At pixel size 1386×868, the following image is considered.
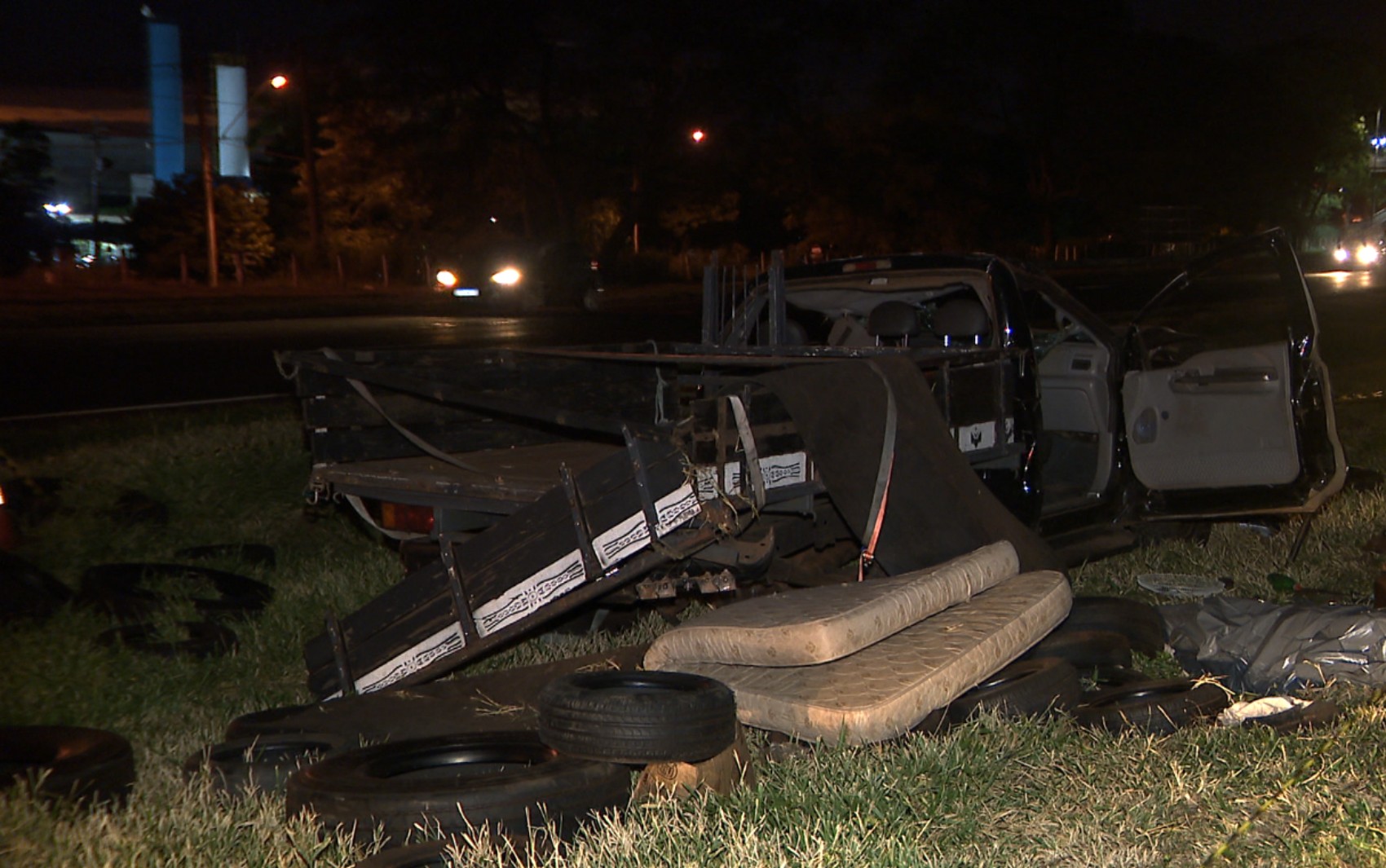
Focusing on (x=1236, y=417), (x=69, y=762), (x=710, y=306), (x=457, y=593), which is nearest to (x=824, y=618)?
(x=457, y=593)

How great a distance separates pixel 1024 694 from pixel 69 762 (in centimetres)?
317

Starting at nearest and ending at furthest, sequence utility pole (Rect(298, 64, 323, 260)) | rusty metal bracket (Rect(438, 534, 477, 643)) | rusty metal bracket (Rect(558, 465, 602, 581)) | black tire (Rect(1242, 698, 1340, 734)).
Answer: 1. black tire (Rect(1242, 698, 1340, 734))
2. rusty metal bracket (Rect(558, 465, 602, 581))
3. rusty metal bracket (Rect(438, 534, 477, 643))
4. utility pole (Rect(298, 64, 323, 260))

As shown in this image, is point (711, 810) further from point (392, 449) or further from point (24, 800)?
point (392, 449)

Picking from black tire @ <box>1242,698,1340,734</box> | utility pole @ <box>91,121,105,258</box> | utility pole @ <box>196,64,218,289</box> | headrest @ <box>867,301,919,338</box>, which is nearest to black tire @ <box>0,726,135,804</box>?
black tire @ <box>1242,698,1340,734</box>

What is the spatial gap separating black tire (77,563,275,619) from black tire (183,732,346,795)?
5.98 feet

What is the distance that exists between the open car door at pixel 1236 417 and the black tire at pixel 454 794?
4.27 m

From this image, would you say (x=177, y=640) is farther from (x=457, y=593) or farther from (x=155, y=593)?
(x=457, y=593)

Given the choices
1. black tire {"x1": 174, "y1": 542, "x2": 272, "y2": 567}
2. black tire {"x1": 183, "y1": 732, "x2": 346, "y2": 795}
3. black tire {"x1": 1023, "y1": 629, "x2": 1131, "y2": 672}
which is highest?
black tire {"x1": 174, "y1": 542, "x2": 272, "y2": 567}

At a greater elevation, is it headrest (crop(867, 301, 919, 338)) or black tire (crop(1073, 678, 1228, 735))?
headrest (crop(867, 301, 919, 338))

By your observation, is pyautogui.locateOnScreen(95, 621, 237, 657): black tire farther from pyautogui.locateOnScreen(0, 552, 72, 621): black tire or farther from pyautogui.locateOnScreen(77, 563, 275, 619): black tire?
pyautogui.locateOnScreen(0, 552, 72, 621): black tire

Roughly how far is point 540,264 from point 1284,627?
27.3 metres

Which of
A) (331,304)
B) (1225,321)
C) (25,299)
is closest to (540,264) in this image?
(331,304)

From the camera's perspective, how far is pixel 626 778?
4211 millimetres

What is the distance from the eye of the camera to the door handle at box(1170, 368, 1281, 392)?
23.8 ft
